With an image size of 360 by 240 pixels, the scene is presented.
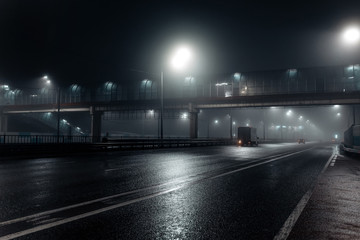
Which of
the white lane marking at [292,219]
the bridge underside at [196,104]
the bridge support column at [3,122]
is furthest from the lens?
the bridge support column at [3,122]

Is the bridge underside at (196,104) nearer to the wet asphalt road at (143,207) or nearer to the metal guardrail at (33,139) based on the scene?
the metal guardrail at (33,139)

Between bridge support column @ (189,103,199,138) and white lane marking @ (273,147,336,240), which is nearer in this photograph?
white lane marking @ (273,147,336,240)

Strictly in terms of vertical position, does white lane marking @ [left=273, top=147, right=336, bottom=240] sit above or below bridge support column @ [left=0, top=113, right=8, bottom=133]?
below

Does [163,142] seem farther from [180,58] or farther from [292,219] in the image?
[292,219]

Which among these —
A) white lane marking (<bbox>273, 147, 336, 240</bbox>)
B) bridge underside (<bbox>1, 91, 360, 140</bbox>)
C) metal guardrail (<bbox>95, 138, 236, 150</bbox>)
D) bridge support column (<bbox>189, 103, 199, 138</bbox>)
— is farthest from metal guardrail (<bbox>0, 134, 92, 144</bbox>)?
white lane marking (<bbox>273, 147, 336, 240</bbox>)

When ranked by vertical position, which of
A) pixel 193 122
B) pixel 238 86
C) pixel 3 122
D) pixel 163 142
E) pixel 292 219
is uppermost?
pixel 238 86

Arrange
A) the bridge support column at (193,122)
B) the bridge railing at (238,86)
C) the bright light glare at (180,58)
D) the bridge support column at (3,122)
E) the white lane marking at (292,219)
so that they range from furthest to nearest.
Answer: the bridge support column at (3,122)
the bridge support column at (193,122)
the bridge railing at (238,86)
the bright light glare at (180,58)
the white lane marking at (292,219)

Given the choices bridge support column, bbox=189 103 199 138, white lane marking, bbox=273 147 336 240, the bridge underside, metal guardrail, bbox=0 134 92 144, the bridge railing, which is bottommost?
white lane marking, bbox=273 147 336 240

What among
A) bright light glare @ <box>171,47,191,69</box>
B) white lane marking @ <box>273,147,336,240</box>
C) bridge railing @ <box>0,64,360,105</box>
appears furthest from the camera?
bridge railing @ <box>0,64,360,105</box>

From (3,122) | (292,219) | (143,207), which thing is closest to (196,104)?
(143,207)

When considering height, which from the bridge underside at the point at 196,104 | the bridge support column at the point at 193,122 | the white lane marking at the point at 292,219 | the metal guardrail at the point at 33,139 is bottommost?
the white lane marking at the point at 292,219

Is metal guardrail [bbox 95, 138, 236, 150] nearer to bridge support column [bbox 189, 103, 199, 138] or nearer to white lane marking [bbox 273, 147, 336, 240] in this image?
bridge support column [bbox 189, 103, 199, 138]

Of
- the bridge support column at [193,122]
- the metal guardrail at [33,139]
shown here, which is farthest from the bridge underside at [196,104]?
the metal guardrail at [33,139]

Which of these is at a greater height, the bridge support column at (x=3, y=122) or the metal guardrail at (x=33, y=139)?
the bridge support column at (x=3, y=122)
